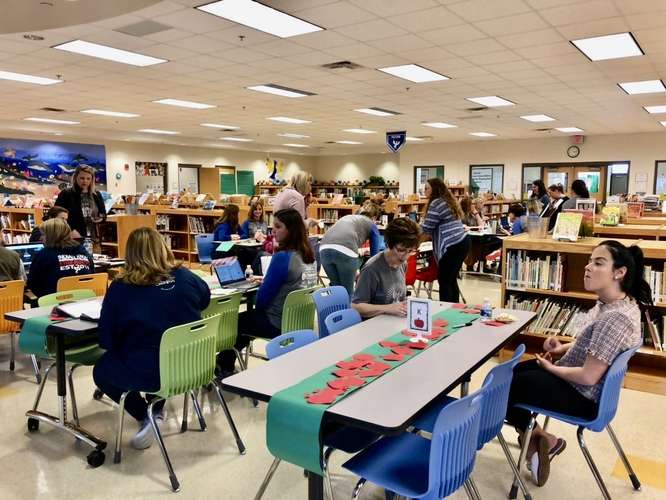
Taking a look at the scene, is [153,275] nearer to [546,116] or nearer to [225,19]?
[225,19]

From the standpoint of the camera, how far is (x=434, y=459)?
70.3 inches

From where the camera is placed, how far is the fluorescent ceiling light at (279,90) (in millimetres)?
8047

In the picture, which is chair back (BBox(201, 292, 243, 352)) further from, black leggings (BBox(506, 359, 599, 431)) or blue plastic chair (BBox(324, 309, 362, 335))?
black leggings (BBox(506, 359, 599, 431))

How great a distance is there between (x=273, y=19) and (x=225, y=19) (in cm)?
43

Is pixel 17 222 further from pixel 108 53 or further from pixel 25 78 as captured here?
pixel 108 53

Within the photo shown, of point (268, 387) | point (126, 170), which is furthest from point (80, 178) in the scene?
point (126, 170)

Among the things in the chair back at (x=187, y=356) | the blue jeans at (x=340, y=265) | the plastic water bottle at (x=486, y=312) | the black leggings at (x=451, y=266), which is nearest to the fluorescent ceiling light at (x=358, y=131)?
the black leggings at (x=451, y=266)

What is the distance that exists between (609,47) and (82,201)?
5858 mm

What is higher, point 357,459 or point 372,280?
point 372,280

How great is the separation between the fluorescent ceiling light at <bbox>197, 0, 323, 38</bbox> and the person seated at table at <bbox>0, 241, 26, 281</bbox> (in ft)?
8.61

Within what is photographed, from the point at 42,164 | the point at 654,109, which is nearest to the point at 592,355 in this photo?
the point at 654,109

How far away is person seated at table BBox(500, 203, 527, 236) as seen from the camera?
8.37m

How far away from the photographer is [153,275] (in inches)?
112

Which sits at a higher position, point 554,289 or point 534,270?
point 534,270
